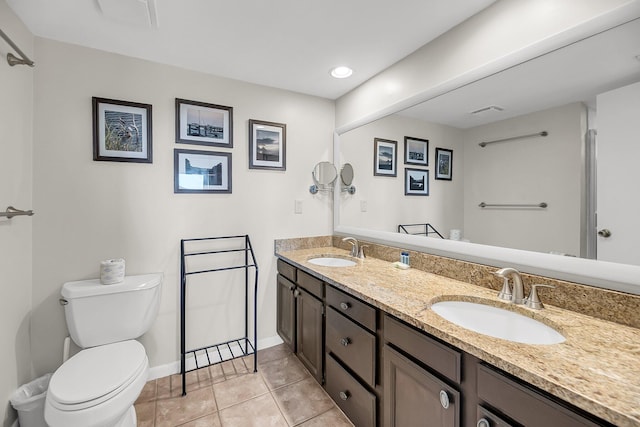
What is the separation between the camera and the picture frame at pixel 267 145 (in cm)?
225

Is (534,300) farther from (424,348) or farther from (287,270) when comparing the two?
(287,270)

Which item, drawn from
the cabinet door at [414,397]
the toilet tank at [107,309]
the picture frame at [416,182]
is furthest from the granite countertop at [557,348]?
the toilet tank at [107,309]

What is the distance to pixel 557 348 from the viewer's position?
0.84 meters

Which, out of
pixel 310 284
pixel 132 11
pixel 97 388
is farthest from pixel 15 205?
pixel 310 284

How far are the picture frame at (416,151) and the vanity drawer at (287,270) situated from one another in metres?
1.16

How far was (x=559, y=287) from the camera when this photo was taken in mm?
1159

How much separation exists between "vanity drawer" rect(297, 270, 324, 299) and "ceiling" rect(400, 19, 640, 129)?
129 centimetres

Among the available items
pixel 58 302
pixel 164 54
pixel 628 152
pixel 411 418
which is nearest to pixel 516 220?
pixel 628 152

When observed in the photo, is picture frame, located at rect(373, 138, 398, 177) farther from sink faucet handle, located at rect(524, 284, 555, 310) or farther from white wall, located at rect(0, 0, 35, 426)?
white wall, located at rect(0, 0, 35, 426)

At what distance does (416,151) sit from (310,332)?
4.72ft

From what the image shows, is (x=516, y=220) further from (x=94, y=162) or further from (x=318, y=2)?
(x=94, y=162)

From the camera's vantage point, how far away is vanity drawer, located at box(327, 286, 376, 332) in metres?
1.32

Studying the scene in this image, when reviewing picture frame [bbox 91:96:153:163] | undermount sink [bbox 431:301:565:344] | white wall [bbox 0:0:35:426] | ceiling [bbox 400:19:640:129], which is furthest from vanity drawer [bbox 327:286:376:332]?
white wall [bbox 0:0:35:426]

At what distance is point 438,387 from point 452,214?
3.27 feet
